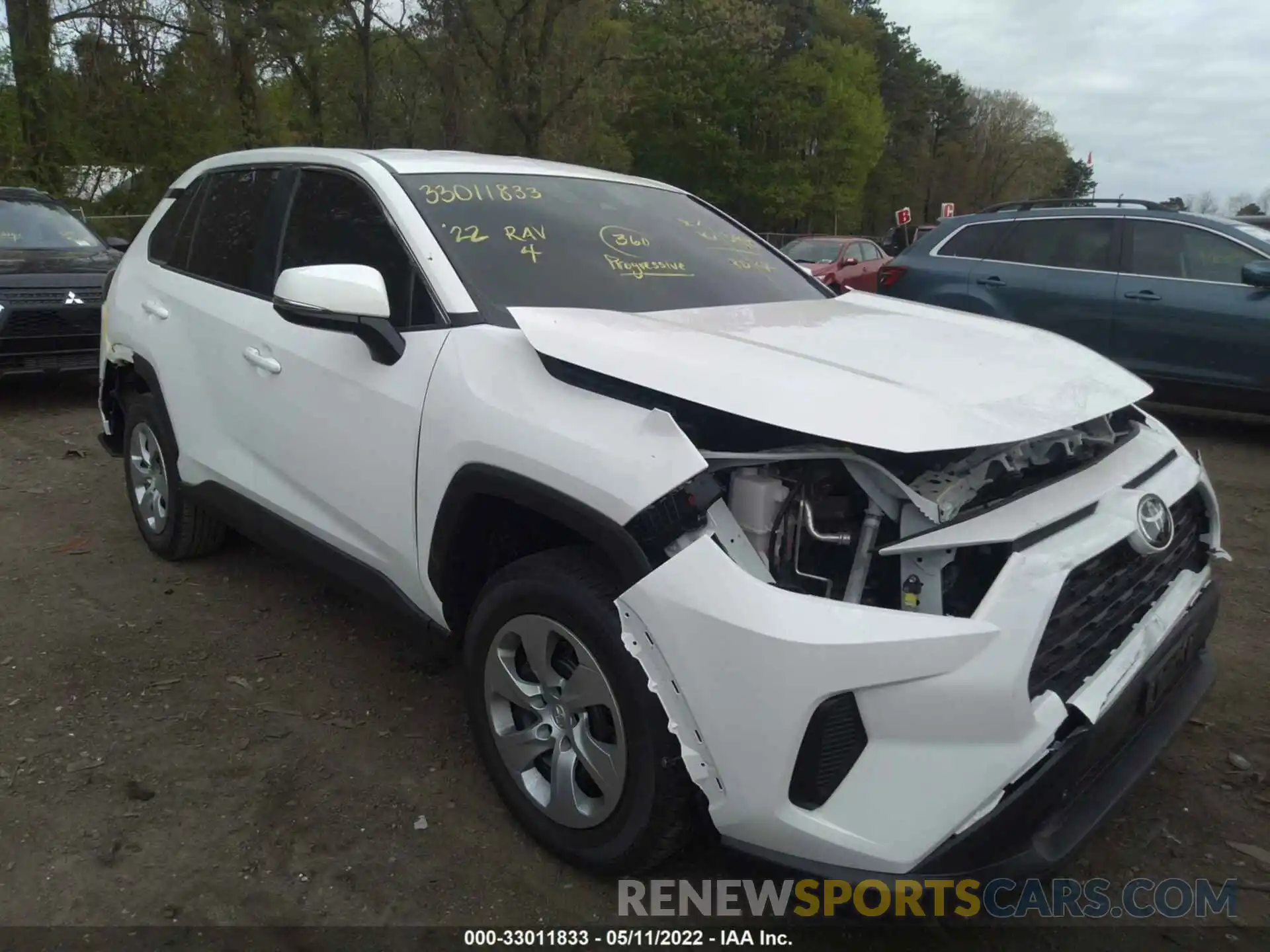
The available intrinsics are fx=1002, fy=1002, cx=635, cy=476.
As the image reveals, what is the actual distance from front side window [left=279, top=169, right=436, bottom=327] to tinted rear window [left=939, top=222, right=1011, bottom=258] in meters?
5.98

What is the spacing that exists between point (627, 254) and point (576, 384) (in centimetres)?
100

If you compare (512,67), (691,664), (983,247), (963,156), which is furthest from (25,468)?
(963,156)

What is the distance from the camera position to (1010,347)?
275 cm

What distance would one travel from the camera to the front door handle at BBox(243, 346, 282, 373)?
3.27 meters

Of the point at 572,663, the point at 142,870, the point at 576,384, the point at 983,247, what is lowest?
the point at 142,870

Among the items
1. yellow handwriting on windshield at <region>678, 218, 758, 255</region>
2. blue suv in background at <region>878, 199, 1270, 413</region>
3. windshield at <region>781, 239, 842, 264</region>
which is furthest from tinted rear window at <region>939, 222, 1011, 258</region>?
windshield at <region>781, 239, 842, 264</region>

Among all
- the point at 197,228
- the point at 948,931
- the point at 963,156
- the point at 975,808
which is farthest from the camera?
the point at 963,156

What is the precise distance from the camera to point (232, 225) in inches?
154

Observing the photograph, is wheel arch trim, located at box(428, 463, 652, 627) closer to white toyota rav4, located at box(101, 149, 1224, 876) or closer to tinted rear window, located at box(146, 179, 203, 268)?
white toyota rav4, located at box(101, 149, 1224, 876)

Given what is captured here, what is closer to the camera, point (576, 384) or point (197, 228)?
point (576, 384)

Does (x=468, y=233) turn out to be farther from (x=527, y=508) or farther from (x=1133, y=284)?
(x=1133, y=284)

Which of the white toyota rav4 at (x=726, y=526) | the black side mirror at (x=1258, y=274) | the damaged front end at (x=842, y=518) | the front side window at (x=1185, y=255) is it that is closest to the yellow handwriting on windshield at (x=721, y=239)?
the white toyota rav4 at (x=726, y=526)

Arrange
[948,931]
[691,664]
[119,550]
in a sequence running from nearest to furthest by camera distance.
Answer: [691,664] → [948,931] → [119,550]

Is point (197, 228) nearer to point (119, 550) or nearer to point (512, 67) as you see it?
point (119, 550)
